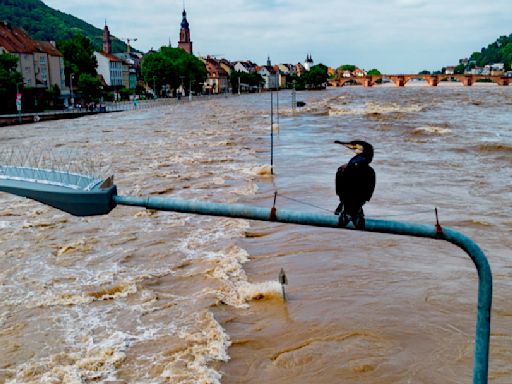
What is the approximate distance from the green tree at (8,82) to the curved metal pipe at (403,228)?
237ft

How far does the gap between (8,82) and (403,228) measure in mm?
74616

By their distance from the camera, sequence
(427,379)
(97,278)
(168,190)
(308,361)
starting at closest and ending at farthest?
(427,379) → (308,361) → (97,278) → (168,190)

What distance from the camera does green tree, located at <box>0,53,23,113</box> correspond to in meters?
68.7

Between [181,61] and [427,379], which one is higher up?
[181,61]

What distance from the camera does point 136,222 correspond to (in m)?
19.4

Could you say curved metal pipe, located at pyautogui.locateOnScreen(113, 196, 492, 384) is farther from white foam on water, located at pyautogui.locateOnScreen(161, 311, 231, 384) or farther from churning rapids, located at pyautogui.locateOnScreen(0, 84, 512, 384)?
white foam on water, located at pyautogui.locateOnScreen(161, 311, 231, 384)

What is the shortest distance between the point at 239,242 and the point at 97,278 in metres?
4.23

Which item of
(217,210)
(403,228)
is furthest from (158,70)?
→ (403,228)

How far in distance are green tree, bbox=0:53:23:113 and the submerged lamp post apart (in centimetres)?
7164

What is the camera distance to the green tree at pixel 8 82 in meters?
68.7

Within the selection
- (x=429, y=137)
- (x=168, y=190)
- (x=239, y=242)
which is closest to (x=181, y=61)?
(x=429, y=137)

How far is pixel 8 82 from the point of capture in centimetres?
6912

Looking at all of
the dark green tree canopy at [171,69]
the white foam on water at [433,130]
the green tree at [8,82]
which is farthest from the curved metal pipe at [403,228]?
the dark green tree canopy at [171,69]

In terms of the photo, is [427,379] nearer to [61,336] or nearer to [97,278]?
[61,336]
